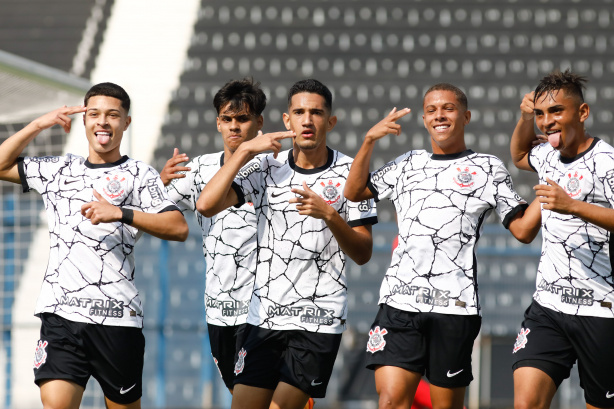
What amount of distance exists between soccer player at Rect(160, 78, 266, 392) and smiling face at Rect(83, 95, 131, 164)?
0.58 m

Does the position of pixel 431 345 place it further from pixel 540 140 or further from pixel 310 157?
pixel 540 140

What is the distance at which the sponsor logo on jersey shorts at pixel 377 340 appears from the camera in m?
4.69

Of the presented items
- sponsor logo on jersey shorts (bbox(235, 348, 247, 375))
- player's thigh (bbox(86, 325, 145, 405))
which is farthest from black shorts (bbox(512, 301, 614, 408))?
player's thigh (bbox(86, 325, 145, 405))

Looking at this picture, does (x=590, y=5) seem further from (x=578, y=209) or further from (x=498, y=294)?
(x=578, y=209)

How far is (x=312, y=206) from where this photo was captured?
4.39 metres

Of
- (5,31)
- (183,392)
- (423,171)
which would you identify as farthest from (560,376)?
(5,31)

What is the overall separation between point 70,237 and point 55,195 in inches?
9.7

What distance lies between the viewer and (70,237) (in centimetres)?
465

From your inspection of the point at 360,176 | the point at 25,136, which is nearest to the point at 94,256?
the point at 25,136

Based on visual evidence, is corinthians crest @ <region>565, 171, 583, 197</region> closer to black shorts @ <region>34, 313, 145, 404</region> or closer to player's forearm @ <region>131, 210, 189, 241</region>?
player's forearm @ <region>131, 210, 189, 241</region>

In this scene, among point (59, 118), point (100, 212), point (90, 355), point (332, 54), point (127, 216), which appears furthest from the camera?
point (332, 54)

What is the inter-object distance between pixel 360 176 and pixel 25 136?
171cm

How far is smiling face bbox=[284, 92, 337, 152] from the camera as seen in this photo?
478 centimetres

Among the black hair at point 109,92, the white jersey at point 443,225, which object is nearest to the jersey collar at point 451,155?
the white jersey at point 443,225
